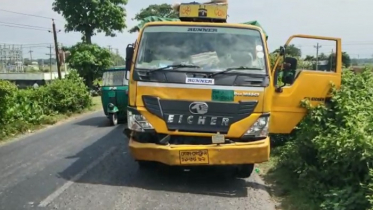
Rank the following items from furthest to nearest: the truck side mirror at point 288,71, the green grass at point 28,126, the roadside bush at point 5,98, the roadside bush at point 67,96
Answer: the roadside bush at point 67,96 < the green grass at point 28,126 < the roadside bush at point 5,98 < the truck side mirror at point 288,71

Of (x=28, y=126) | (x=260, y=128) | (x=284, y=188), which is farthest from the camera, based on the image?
(x=28, y=126)

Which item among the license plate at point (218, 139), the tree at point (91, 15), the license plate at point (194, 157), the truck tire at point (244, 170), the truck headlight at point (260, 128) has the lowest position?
the truck tire at point (244, 170)

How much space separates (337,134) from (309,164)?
3.03 ft

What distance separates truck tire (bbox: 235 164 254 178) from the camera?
22.9 ft

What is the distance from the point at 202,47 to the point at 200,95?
823mm

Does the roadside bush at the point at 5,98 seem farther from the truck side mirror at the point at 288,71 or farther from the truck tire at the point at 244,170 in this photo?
the truck side mirror at the point at 288,71

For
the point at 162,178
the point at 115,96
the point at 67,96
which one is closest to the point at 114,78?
the point at 115,96

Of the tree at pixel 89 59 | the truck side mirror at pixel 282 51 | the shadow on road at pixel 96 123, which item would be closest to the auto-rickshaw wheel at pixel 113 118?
the shadow on road at pixel 96 123

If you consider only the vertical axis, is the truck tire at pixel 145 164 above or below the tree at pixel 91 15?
below

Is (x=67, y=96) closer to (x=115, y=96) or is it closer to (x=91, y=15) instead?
(x=115, y=96)

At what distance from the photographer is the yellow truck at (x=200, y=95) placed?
6.24 meters

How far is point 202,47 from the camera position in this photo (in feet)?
21.8

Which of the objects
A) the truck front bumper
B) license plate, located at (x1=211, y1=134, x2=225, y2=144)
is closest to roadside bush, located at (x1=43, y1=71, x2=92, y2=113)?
the truck front bumper

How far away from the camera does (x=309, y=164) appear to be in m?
Answer: 6.60
